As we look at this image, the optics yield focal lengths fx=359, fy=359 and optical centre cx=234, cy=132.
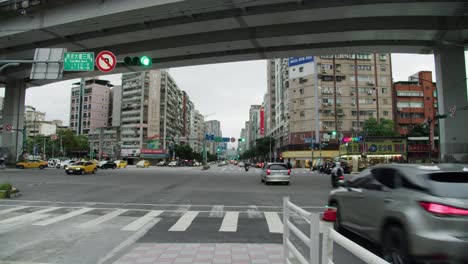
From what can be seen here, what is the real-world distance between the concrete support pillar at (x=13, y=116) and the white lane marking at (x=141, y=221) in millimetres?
40350

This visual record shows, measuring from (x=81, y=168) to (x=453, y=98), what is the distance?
32998 mm

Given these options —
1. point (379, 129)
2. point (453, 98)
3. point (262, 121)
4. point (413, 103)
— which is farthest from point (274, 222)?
point (262, 121)

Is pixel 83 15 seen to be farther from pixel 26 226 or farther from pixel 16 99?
pixel 16 99

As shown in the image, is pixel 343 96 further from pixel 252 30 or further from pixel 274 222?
pixel 274 222

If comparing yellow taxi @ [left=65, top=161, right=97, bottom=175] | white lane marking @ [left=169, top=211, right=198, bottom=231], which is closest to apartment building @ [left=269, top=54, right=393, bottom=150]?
yellow taxi @ [left=65, top=161, right=97, bottom=175]

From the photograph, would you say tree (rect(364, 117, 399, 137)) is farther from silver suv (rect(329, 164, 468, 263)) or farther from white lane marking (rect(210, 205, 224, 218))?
silver suv (rect(329, 164, 468, 263))

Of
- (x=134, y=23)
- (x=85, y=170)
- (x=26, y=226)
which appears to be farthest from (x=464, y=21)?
(x=85, y=170)

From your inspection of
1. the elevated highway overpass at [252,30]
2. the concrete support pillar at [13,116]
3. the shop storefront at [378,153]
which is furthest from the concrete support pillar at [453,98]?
the concrete support pillar at [13,116]

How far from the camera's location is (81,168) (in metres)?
35.1

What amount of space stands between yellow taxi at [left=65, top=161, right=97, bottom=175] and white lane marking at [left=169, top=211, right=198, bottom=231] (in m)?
26.7

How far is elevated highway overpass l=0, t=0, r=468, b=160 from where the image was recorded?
69.6 ft

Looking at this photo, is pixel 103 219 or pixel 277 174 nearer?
pixel 103 219

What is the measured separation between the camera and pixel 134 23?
2348cm

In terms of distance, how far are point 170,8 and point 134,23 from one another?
4.13m
